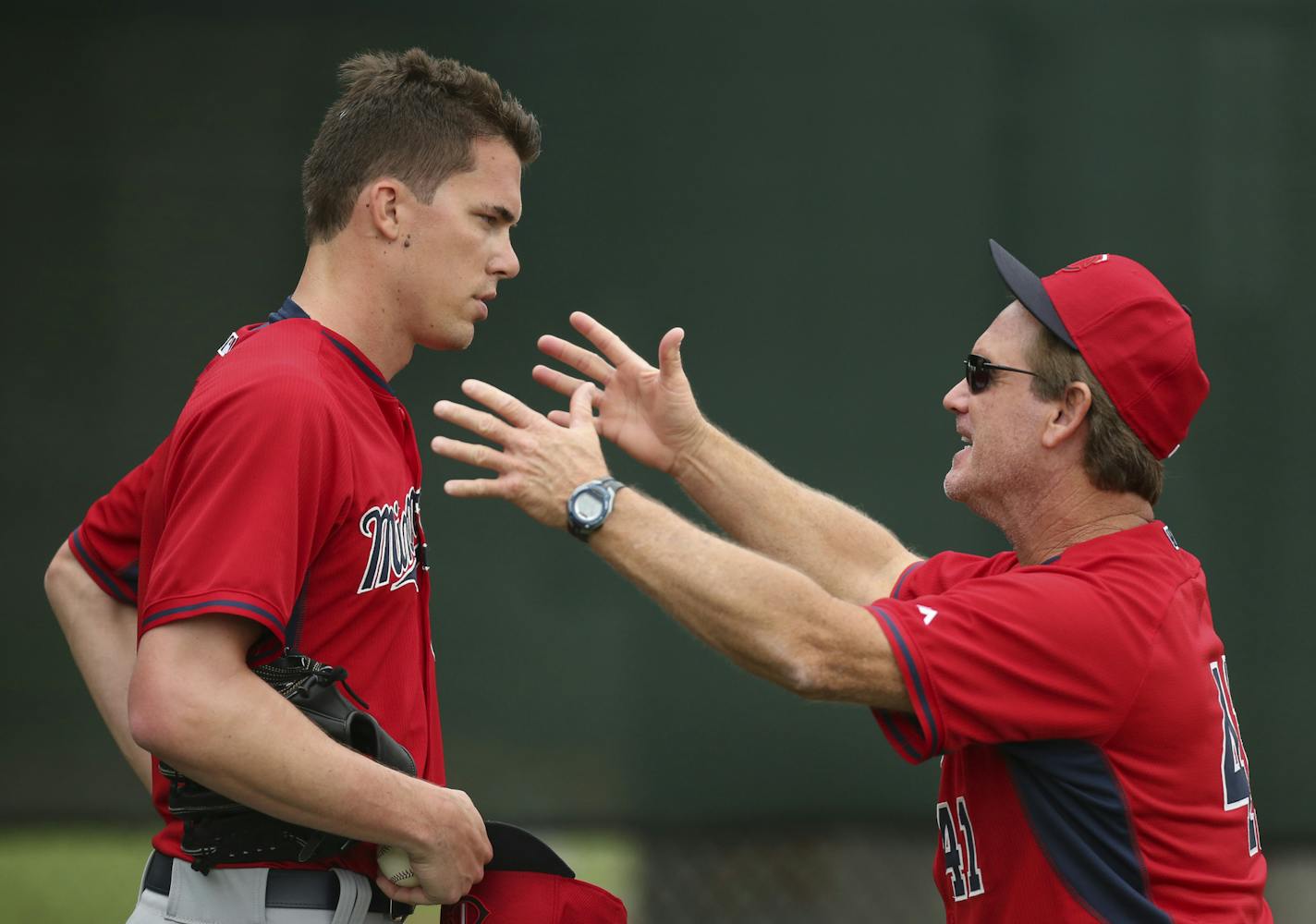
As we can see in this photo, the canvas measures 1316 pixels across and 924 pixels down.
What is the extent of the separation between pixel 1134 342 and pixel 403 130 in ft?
4.25

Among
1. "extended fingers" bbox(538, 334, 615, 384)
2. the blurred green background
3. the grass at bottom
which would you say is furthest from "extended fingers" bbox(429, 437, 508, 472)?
the grass at bottom

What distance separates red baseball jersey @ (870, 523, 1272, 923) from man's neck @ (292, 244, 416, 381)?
0.93 meters

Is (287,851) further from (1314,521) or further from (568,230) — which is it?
(1314,521)

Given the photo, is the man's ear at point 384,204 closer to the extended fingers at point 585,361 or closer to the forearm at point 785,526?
the extended fingers at point 585,361

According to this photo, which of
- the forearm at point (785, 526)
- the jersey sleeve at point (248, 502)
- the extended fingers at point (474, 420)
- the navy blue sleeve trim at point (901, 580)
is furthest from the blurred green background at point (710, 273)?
the jersey sleeve at point (248, 502)

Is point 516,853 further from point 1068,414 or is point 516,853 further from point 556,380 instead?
point 1068,414

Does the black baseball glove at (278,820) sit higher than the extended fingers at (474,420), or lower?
lower

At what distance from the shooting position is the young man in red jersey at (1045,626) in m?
2.12

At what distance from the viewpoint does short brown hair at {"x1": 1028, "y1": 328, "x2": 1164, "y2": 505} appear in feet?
7.80

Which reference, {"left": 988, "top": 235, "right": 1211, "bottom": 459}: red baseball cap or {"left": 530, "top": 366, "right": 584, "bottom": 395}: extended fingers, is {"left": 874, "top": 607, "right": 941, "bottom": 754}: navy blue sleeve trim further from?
{"left": 530, "top": 366, "right": 584, "bottom": 395}: extended fingers

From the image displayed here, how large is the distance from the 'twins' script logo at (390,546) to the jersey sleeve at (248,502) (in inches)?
3.6

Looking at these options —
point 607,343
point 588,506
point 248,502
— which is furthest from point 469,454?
point 607,343

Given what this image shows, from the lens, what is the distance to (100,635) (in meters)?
2.47

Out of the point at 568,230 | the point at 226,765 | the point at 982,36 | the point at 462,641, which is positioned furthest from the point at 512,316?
the point at 226,765
